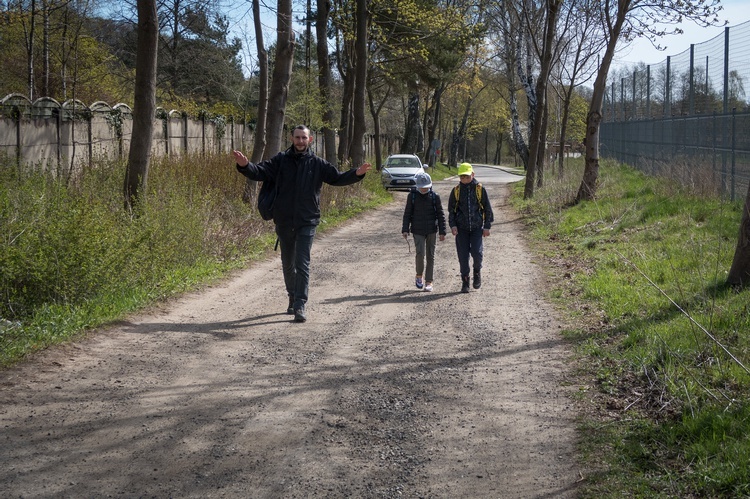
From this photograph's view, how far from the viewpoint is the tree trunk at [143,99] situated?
39.1 ft

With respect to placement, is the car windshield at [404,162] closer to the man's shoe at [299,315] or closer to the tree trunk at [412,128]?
the tree trunk at [412,128]

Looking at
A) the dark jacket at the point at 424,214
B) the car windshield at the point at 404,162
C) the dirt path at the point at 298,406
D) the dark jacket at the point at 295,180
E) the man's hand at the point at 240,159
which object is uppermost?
the car windshield at the point at 404,162

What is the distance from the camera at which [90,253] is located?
8.42 meters

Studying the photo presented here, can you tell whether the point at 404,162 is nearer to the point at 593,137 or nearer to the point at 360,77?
the point at 360,77

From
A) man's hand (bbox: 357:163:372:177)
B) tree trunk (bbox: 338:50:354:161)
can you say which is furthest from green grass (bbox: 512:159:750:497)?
tree trunk (bbox: 338:50:354:161)

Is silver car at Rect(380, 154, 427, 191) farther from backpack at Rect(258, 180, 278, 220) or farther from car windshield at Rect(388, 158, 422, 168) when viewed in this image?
backpack at Rect(258, 180, 278, 220)

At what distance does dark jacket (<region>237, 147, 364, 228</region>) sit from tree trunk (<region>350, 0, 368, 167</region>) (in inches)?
701

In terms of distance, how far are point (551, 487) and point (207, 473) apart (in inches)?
76.6

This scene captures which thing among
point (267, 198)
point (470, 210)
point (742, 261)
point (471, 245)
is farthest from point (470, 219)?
point (742, 261)

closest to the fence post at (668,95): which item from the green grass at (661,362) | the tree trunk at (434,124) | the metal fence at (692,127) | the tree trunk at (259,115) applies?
the metal fence at (692,127)

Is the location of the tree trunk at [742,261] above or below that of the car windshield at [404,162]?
below

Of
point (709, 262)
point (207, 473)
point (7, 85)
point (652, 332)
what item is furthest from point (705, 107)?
point (7, 85)

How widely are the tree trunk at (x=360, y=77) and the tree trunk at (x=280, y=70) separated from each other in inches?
336

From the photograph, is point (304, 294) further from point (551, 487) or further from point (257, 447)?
point (551, 487)
